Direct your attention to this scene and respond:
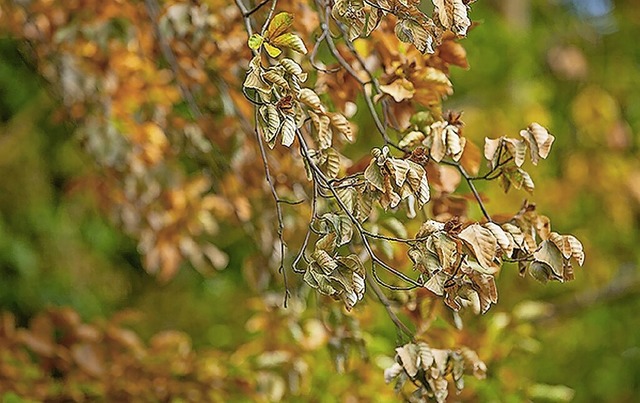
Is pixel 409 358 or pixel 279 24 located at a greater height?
pixel 279 24

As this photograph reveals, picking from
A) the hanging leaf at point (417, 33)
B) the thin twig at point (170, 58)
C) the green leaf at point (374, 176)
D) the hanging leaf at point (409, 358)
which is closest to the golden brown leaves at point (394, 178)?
the green leaf at point (374, 176)

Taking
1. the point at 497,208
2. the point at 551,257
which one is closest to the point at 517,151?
the point at 551,257

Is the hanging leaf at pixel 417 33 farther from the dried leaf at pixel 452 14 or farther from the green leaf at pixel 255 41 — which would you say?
the green leaf at pixel 255 41

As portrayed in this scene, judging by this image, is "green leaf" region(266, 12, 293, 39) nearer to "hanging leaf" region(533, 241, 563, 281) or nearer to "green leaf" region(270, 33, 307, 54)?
"green leaf" region(270, 33, 307, 54)

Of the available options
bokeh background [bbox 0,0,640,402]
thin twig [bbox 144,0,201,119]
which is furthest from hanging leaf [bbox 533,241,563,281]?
bokeh background [bbox 0,0,640,402]

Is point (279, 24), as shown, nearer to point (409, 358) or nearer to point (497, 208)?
point (409, 358)

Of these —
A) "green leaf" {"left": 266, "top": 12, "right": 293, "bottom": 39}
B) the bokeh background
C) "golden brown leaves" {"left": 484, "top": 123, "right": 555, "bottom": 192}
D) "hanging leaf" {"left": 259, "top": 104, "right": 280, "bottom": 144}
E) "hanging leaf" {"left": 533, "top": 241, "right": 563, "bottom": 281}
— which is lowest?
the bokeh background

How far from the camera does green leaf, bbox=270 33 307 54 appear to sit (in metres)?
0.98

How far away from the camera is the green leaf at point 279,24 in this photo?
3.20 feet

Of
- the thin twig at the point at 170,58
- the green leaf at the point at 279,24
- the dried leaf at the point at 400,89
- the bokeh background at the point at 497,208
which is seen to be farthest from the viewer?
the bokeh background at the point at 497,208

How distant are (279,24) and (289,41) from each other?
20mm

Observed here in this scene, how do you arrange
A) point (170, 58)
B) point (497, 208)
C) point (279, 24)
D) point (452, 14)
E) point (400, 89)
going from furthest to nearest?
point (497, 208) → point (170, 58) → point (400, 89) → point (279, 24) → point (452, 14)

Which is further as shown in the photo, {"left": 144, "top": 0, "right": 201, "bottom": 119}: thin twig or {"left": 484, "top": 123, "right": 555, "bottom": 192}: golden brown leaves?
{"left": 144, "top": 0, "right": 201, "bottom": 119}: thin twig

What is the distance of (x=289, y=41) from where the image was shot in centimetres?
98
